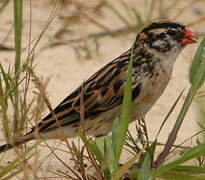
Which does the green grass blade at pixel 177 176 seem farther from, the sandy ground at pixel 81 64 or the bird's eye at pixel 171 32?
the bird's eye at pixel 171 32

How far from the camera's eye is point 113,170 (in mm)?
3576

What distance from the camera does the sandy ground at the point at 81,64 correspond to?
5069mm

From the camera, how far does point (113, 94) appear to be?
4.36 m

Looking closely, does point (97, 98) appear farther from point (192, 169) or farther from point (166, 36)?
point (192, 169)

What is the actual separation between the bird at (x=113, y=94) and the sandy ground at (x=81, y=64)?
22 centimetres

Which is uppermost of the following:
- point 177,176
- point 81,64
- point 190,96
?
point 81,64

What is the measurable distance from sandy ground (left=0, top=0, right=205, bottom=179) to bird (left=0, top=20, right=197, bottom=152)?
22 centimetres

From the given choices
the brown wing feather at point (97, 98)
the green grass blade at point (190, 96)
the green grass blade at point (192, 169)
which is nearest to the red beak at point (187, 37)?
the brown wing feather at point (97, 98)

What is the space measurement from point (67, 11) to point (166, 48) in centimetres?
279

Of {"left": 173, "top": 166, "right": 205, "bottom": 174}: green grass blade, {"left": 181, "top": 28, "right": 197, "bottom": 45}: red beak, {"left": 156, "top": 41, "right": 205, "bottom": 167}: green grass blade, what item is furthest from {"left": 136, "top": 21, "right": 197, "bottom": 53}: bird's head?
{"left": 173, "top": 166, "right": 205, "bottom": 174}: green grass blade

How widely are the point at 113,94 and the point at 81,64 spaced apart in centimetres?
182

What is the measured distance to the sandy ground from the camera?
507 cm

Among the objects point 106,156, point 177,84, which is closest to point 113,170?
point 106,156

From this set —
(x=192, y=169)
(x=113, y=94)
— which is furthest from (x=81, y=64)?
(x=192, y=169)
